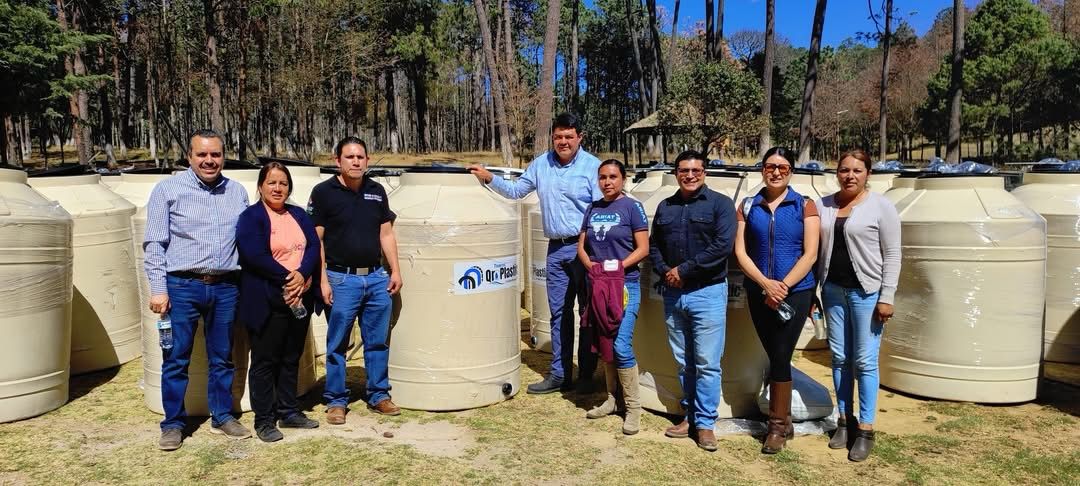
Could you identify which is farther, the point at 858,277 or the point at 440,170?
the point at 440,170

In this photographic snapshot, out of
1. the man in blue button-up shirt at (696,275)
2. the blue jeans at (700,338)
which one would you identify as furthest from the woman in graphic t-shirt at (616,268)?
the blue jeans at (700,338)

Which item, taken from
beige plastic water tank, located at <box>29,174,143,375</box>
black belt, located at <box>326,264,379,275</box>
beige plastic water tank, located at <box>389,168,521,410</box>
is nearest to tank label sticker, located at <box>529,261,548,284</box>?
beige plastic water tank, located at <box>389,168,521,410</box>

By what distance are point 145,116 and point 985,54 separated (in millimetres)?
47808

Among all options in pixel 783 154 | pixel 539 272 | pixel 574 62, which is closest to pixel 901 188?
pixel 783 154

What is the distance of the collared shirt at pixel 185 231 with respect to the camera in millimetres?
4254

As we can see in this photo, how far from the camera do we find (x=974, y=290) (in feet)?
17.1

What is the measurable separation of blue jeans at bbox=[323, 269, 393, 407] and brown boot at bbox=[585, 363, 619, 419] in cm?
159

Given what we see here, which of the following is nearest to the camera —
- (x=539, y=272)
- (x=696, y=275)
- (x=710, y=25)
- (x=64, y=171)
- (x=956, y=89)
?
(x=696, y=275)

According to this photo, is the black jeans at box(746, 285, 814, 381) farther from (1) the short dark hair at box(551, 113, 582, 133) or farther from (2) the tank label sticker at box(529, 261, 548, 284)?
(2) the tank label sticker at box(529, 261, 548, 284)

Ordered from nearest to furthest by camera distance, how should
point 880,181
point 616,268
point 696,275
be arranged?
point 696,275 → point 616,268 → point 880,181

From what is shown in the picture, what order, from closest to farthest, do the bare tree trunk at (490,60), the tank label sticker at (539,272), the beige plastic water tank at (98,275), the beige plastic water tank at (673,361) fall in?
1. the beige plastic water tank at (673,361)
2. the beige plastic water tank at (98,275)
3. the tank label sticker at (539,272)
4. the bare tree trunk at (490,60)

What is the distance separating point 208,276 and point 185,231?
1.06 ft

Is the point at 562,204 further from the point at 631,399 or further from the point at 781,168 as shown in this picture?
the point at 781,168

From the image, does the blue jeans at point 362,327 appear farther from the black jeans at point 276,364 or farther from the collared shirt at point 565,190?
the collared shirt at point 565,190
